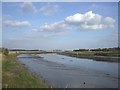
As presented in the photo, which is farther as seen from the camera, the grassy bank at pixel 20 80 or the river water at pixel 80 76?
the river water at pixel 80 76

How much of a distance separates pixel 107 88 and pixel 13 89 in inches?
360

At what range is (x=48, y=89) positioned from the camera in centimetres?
1977

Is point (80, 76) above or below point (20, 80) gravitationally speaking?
below

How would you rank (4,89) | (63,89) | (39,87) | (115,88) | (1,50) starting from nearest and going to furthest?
1. (4,89)
2. (39,87)
3. (63,89)
4. (115,88)
5. (1,50)

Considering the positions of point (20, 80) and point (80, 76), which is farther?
point (80, 76)

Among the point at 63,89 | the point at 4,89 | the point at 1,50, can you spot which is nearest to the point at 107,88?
the point at 63,89

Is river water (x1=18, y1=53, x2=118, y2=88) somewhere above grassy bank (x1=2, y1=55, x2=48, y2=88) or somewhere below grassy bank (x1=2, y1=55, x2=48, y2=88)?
below

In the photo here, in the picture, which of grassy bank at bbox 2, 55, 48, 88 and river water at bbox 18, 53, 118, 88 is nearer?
grassy bank at bbox 2, 55, 48, 88

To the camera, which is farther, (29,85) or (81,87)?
(81,87)

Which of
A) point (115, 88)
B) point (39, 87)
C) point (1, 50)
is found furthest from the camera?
point (1, 50)

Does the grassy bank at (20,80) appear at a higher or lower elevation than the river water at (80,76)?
higher

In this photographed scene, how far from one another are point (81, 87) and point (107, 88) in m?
2.48

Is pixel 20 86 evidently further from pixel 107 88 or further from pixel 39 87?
pixel 107 88

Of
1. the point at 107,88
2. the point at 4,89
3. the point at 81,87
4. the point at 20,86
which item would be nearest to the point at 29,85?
the point at 20,86
